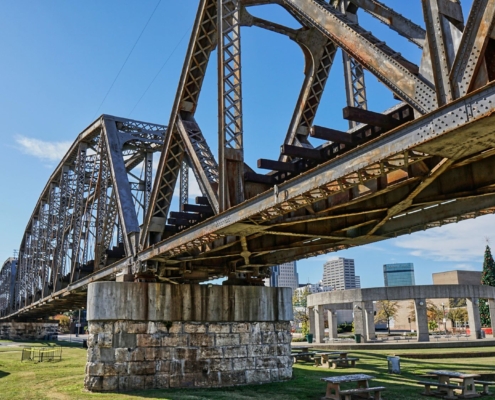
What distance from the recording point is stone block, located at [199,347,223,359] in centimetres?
1844

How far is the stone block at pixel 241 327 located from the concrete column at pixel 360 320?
27596 millimetres

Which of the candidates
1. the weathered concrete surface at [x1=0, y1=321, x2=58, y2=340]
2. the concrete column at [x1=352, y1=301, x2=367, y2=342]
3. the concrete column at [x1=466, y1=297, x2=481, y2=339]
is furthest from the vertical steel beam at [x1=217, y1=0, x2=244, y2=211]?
the weathered concrete surface at [x1=0, y1=321, x2=58, y2=340]

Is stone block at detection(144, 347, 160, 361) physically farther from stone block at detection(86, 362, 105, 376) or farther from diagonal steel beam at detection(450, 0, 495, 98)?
diagonal steel beam at detection(450, 0, 495, 98)

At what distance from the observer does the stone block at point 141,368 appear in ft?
56.1

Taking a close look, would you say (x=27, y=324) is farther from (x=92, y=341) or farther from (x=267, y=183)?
(x=267, y=183)

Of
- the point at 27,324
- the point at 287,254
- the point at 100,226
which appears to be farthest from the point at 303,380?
the point at 27,324

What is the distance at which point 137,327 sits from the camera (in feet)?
57.9

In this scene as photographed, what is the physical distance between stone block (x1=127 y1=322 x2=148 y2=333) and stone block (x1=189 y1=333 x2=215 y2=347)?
174 cm

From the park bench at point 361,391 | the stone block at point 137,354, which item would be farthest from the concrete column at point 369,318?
the park bench at point 361,391

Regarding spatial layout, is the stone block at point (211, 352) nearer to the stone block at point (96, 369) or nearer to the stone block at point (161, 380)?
the stone block at point (161, 380)

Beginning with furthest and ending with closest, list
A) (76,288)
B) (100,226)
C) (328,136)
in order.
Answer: (76,288) → (100,226) → (328,136)

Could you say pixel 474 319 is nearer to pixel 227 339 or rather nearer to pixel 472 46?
pixel 227 339

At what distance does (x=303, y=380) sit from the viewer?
65.5ft

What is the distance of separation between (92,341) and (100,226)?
11439 mm
